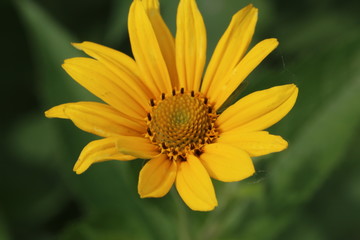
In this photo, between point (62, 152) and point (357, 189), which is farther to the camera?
point (357, 189)

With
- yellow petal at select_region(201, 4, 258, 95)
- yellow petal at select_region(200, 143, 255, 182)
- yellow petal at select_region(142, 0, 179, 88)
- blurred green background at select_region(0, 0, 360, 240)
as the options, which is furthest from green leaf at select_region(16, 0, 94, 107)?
yellow petal at select_region(200, 143, 255, 182)

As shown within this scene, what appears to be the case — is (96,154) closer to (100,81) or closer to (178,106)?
(100,81)

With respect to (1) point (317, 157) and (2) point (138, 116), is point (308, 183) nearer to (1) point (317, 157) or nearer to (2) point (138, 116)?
(1) point (317, 157)

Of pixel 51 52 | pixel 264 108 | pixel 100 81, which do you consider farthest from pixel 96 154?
pixel 51 52

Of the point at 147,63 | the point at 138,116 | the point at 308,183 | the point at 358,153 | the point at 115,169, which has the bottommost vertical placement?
the point at 358,153

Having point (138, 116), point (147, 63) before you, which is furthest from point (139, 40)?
point (138, 116)

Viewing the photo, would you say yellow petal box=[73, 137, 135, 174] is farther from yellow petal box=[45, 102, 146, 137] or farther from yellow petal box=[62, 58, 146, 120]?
yellow petal box=[62, 58, 146, 120]
